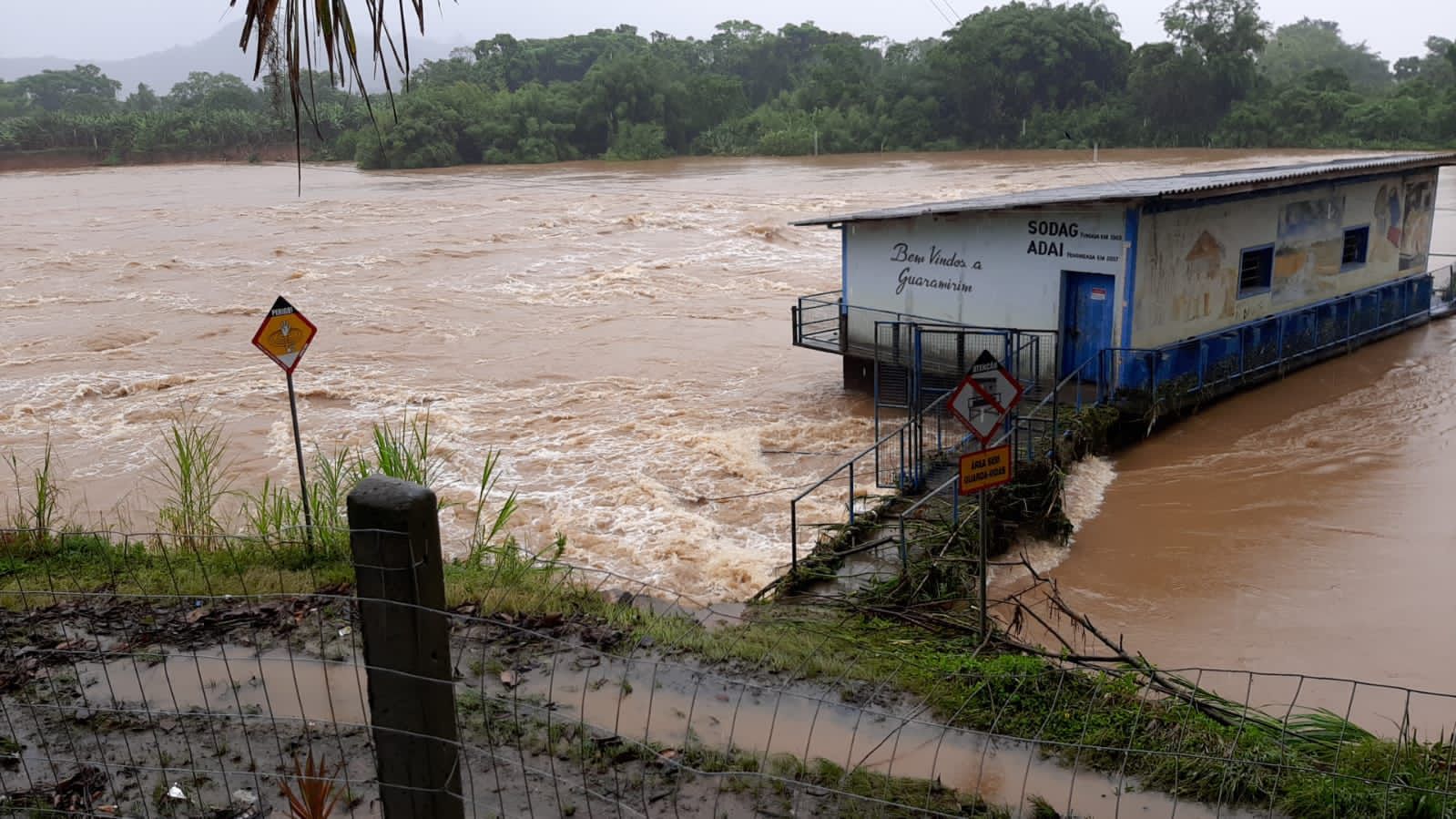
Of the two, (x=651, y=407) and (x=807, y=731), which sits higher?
(x=807, y=731)

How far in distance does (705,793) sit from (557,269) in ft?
93.7

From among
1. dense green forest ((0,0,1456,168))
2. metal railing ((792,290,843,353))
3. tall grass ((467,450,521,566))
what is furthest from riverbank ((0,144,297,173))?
tall grass ((467,450,521,566))

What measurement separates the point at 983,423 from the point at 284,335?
617cm

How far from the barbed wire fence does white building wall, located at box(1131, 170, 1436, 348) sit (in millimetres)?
8946

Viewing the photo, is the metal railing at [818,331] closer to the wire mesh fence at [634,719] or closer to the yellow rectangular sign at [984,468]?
the wire mesh fence at [634,719]

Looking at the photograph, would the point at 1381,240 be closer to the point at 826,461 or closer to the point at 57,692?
the point at 826,461

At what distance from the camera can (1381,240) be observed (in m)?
23.0

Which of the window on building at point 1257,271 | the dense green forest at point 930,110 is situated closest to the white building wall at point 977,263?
the window on building at point 1257,271

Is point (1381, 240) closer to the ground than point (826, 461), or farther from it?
farther from it

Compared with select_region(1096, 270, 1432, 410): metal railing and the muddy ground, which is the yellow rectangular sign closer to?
the muddy ground

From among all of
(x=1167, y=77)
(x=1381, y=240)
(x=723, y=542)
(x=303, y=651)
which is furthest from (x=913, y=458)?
(x=1167, y=77)

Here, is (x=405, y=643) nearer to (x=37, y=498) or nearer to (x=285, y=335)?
(x=285, y=335)

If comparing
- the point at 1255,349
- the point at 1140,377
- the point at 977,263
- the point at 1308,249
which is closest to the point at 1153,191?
the point at 1140,377

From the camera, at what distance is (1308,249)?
2077 cm
